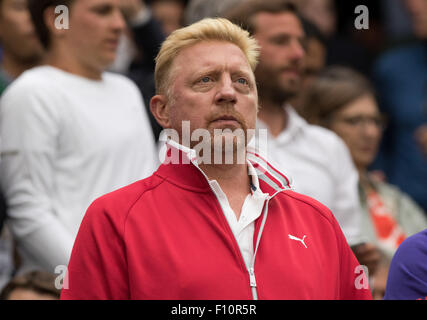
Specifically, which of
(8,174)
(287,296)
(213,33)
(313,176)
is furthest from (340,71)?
(287,296)

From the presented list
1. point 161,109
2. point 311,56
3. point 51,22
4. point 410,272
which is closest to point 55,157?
point 51,22

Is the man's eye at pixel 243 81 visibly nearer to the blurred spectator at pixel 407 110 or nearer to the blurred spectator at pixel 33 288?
the blurred spectator at pixel 33 288

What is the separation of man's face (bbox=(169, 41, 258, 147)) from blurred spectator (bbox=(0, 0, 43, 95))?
210cm

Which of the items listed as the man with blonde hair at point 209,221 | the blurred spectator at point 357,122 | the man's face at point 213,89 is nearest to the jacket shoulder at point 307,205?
the man with blonde hair at point 209,221

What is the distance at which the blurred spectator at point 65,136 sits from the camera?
3.67 metres

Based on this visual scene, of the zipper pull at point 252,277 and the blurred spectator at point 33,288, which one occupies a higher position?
the zipper pull at point 252,277

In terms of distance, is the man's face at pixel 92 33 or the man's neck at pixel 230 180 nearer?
the man's neck at pixel 230 180

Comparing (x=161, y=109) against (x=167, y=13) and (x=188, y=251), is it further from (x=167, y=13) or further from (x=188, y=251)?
(x=167, y=13)

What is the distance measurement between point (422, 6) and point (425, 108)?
877 mm

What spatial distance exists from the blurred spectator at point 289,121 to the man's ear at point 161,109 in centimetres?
161

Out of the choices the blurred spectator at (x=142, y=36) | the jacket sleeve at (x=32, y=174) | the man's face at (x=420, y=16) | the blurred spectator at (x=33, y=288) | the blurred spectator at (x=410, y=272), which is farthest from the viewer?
the man's face at (x=420, y=16)

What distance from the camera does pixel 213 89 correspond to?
8.70 feet

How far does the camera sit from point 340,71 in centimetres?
567
